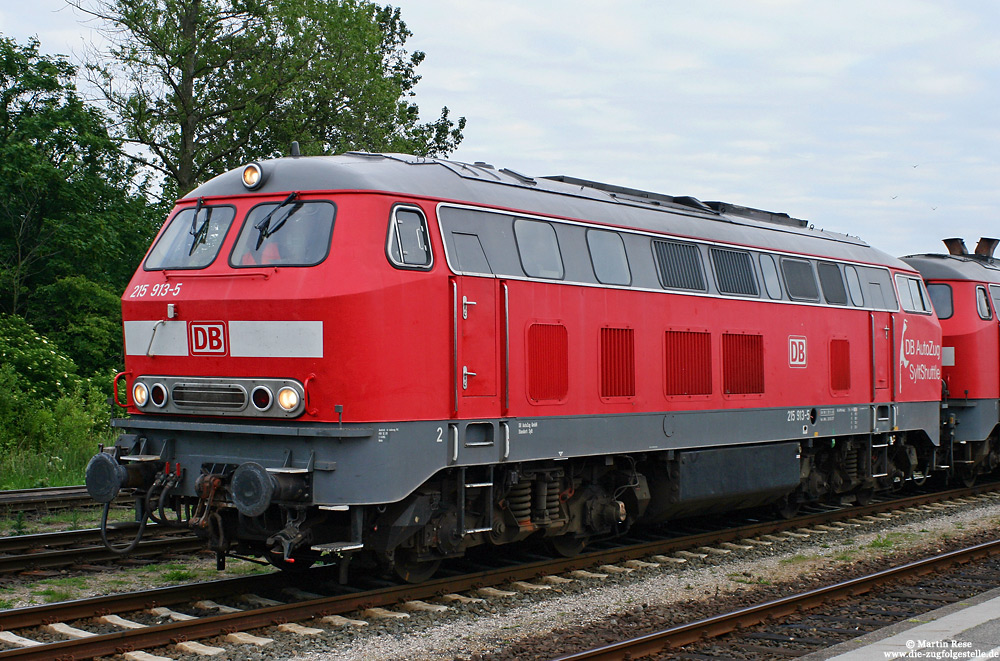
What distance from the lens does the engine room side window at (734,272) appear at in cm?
1183

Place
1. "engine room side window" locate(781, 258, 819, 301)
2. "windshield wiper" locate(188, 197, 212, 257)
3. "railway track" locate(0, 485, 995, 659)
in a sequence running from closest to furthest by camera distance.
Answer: "railway track" locate(0, 485, 995, 659), "windshield wiper" locate(188, 197, 212, 257), "engine room side window" locate(781, 258, 819, 301)

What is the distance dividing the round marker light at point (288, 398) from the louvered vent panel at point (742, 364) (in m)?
5.65

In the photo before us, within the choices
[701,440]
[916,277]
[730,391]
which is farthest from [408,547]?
[916,277]

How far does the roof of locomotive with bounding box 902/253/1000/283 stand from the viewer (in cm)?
1778

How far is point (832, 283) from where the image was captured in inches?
539

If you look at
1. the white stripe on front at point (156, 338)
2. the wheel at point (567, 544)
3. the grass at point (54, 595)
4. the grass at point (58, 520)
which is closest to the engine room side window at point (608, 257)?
the wheel at point (567, 544)

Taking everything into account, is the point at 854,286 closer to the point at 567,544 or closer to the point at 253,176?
the point at 567,544

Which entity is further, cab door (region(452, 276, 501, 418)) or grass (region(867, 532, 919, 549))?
grass (region(867, 532, 919, 549))

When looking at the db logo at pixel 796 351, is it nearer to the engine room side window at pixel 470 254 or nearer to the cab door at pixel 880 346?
the cab door at pixel 880 346

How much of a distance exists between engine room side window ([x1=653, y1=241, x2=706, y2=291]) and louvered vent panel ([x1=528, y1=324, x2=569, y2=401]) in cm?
188

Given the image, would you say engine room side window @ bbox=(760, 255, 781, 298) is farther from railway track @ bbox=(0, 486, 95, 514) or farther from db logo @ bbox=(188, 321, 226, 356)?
railway track @ bbox=(0, 486, 95, 514)

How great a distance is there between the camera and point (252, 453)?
8125 millimetres

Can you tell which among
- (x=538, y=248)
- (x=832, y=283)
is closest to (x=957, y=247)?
(x=832, y=283)

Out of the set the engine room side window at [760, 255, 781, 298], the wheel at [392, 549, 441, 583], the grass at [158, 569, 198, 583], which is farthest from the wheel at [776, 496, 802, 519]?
the grass at [158, 569, 198, 583]
